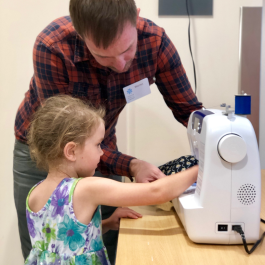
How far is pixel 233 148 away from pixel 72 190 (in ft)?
1.51

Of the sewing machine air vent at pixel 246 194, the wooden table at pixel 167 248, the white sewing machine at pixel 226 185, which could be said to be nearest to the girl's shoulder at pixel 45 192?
the wooden table at pixel 167 248

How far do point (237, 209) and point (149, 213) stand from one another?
0.32m

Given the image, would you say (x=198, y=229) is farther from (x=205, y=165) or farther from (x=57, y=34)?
(x=57, y=34)

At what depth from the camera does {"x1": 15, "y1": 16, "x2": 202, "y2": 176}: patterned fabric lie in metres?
1.05

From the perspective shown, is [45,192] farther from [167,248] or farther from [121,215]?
[167,248]

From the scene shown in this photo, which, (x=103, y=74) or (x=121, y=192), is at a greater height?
(x=103, y=74)

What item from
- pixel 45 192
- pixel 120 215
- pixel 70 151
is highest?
pixel 70 151

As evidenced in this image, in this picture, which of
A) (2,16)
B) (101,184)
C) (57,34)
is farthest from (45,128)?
(2,16)

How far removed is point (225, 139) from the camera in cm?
80

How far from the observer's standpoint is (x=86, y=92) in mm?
1128

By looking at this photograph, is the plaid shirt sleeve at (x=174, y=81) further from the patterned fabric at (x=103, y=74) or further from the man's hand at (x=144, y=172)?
the man's hand at (x=144, y=172)

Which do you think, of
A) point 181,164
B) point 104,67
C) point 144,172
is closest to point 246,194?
point 181,164

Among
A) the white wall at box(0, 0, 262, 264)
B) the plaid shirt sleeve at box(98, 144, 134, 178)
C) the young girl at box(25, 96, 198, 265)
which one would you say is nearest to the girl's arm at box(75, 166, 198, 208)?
the young girl at box(25, 96, 198, 265)

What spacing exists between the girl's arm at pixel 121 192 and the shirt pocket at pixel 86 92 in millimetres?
367
